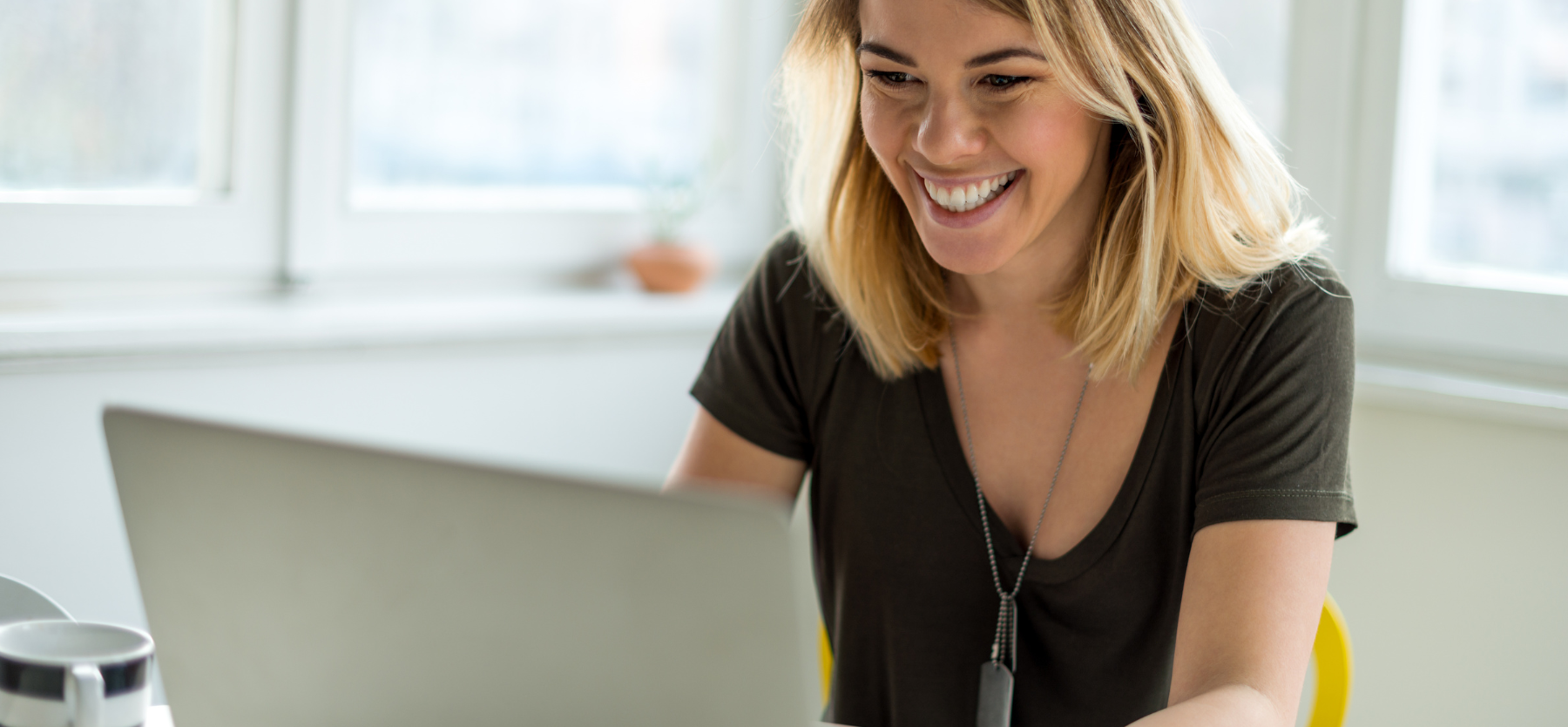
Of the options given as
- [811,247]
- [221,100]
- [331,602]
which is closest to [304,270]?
[221,100]

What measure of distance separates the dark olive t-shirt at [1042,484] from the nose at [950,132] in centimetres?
25

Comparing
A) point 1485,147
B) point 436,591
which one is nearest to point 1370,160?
point 1485,147

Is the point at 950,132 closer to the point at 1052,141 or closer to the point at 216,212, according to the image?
the point at 1052,141

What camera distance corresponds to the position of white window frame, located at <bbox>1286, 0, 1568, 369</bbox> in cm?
185

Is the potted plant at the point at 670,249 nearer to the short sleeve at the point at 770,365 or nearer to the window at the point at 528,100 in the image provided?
the window at the point at 528,100

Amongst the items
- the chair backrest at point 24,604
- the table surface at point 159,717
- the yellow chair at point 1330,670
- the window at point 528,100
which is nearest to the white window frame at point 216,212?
the window at point 528,100

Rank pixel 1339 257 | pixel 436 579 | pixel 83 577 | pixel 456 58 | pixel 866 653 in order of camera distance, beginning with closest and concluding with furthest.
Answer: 1. pixel 436 579
2. pixel 866 653
3. pixel 83 577
4. pixel 1339 257
5. pixel 456 58

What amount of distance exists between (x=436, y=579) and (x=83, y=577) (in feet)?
4.46

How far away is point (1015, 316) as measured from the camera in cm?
128

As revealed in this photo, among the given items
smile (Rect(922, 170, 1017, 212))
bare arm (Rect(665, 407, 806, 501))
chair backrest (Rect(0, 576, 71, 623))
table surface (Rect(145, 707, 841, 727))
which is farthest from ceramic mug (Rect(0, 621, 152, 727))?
smile (Rect(922, 170, 1017, 212))

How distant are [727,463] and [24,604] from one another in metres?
0.61

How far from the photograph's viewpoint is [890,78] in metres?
1.16

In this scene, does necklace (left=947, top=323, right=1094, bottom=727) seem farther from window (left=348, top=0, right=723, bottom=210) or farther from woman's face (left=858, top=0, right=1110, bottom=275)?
window (left=348, top=0, right=723, bottom=210)

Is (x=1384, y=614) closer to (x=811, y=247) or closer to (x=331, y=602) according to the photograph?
(x=811, y=247)
